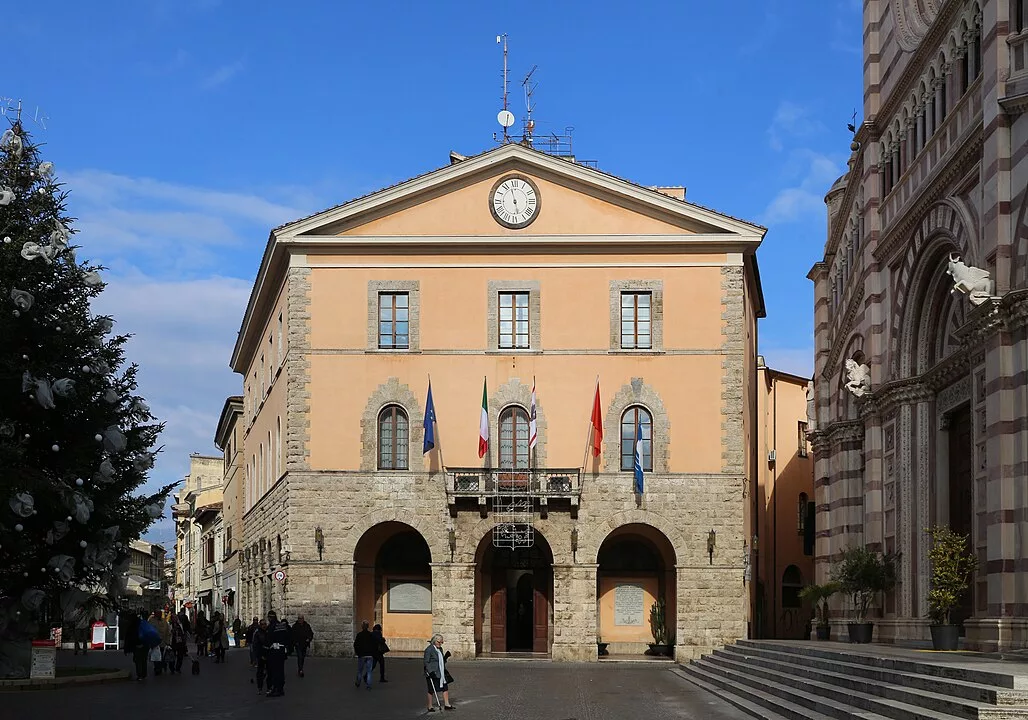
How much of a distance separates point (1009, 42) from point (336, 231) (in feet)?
74.8

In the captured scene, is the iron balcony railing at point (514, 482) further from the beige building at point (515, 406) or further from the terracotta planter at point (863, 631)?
the terracotta planter at point (863, 631)

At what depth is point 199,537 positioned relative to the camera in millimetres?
104688

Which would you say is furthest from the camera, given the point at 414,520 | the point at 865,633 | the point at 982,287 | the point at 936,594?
the point at 414,520

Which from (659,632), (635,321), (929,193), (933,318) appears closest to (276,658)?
(933,318)

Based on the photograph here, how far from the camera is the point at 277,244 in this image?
42.1 m

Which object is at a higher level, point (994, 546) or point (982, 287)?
point (982, 287)

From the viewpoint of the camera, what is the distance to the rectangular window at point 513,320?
41938 millimetres

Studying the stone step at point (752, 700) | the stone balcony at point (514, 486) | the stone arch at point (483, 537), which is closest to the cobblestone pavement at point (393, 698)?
the stone step at point (752, 700)

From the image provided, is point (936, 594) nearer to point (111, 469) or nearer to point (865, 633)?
point (865, 633)

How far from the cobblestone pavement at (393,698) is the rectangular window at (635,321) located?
31.5 feet

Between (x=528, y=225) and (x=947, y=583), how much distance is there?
2010 centimetres

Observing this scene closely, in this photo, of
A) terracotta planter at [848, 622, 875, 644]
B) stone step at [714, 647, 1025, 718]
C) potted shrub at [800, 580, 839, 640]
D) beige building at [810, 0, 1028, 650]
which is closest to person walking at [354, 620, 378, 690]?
stone step at [714, 647, 1025, 718]

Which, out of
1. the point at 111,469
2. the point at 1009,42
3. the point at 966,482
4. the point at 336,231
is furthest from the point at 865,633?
the point at 336,231

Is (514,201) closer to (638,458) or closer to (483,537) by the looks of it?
(638,458)
